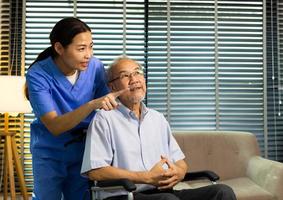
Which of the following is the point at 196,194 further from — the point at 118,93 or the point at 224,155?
the point at 224,155

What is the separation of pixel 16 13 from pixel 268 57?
2530 mm

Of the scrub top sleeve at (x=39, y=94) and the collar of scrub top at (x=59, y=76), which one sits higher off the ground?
the collar of scrub top at (x=59, y=76)

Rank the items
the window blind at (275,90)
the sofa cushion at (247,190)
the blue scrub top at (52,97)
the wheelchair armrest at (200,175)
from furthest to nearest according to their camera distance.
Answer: the window blind at (275,90), the sofa cushion at (247,190), the wheelchair armrest at (200,175), the blue scrub top at (52,97)

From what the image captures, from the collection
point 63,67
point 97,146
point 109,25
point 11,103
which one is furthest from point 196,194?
point 109,25

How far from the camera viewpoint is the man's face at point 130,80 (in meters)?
1.81

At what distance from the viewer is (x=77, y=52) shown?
1.68 m

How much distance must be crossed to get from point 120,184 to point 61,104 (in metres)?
0.50

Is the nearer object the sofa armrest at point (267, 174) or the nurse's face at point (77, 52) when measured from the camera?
the nurse's face at point (77, 52)

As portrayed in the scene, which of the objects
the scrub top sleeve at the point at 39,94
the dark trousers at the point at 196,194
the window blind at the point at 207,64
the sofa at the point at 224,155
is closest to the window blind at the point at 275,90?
the window blind at the point at 207,64

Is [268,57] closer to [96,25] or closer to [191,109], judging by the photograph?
[191,109]

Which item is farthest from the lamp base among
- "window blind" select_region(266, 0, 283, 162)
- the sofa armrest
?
"window blind" select_region(266, 0, 283, 162)

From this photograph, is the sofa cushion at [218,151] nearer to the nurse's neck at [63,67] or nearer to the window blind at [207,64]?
the window blind at [207,64]

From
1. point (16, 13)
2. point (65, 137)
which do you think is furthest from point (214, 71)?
point (65, 137)

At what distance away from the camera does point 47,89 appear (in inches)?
67.2
